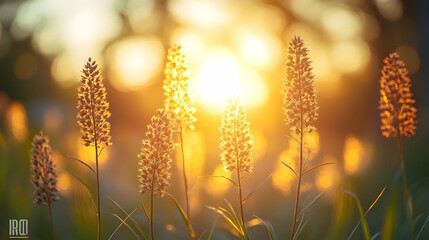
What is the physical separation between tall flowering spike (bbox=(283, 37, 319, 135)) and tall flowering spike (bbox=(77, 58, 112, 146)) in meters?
1.25

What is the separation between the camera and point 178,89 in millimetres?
3166

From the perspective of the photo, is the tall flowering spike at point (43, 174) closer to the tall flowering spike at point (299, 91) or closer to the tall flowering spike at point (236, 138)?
the tall flowering spike at point (236, 138)

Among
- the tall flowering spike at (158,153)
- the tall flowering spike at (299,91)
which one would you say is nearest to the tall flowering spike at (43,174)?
the tall flowering spike at (158,153)

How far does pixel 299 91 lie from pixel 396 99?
0.75 m

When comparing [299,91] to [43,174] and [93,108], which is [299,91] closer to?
[93,108]

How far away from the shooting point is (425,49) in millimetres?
12281

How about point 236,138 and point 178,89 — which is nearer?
point 236,138

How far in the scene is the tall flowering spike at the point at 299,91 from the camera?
2.88 meters

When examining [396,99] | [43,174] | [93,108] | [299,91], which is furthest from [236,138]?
[43,174]

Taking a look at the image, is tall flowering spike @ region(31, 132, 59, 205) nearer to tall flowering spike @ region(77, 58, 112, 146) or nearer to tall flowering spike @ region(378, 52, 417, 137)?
tall flowering spike @ region(77, 58, 112, 146)

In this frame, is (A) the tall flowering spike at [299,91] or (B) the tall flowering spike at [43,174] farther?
(B) the tall flowering spike at [43,174]

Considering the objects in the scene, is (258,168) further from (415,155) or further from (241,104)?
(241,104)

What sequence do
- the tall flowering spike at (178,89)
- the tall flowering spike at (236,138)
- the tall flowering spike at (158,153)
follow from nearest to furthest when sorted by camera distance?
the tall flowering spike at (158,153), the tall flowering spike at (236,138), the tall flowering spike at (178,89)

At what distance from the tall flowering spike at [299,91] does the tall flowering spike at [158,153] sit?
82 cm
